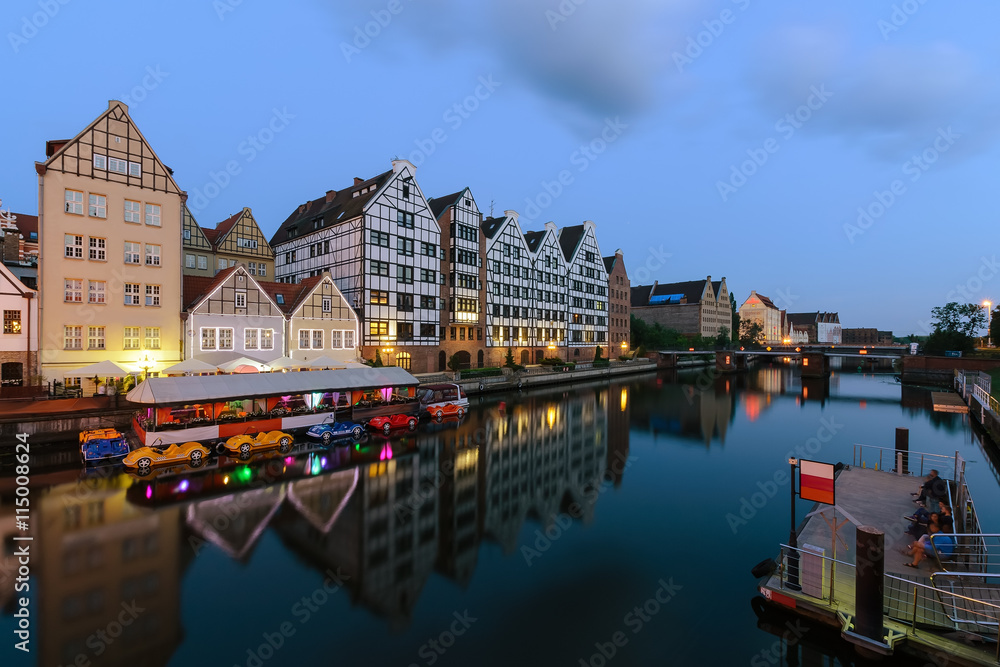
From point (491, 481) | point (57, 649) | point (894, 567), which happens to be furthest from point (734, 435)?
point (57, 649)

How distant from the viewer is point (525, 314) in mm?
60312

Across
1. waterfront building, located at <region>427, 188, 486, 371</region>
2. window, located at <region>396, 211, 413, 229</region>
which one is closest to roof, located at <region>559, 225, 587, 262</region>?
waterfront building, located at <region>427, 188, 486, 371</region>

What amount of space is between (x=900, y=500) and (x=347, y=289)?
3951 cm

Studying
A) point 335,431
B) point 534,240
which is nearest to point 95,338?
point 335,431

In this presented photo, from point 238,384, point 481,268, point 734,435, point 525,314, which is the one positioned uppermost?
point 481,268

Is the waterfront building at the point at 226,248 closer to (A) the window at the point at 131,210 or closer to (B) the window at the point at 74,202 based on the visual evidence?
(A) the window at the point at 131,210

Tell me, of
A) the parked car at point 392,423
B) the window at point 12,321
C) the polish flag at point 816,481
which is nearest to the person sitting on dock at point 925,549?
the polish flag at point 816,481

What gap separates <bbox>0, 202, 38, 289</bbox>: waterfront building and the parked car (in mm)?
31448

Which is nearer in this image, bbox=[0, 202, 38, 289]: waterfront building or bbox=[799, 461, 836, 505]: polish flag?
bbox=[799, 461, 836, 505]: polish flag

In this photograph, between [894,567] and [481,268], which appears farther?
[481,268]

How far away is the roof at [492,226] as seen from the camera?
56.8 meters

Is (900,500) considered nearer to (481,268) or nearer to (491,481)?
(491,481)

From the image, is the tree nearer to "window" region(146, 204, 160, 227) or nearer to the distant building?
the distant building

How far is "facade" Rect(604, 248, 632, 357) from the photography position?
80312 mm
